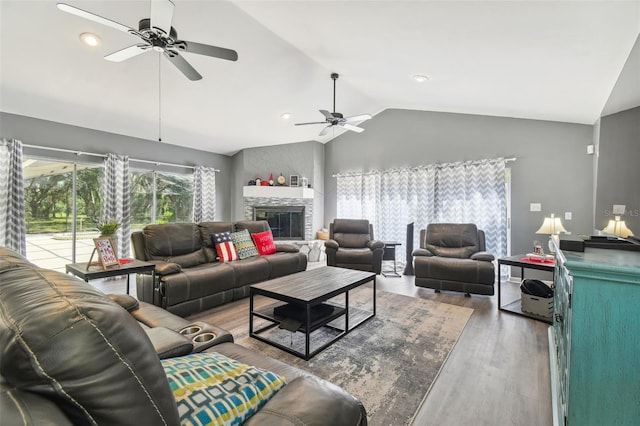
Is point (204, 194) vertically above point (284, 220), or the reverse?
point (204, 194)

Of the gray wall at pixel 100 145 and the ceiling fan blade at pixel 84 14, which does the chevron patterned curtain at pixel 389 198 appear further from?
the ceiling fan blade at pixel 84 14

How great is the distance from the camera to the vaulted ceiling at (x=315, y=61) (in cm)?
222

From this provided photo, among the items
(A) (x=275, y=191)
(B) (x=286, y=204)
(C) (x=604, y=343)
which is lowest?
(C) (x=604, y=343)

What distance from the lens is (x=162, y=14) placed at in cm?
190

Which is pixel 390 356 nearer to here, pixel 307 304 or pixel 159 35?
pixel 307 304

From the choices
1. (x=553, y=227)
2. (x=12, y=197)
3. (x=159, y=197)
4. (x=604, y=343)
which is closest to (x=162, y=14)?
(x=604, y=343)

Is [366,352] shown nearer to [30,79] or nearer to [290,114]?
[290,114]

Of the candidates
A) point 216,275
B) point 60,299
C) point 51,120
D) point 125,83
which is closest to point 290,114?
point 125,83

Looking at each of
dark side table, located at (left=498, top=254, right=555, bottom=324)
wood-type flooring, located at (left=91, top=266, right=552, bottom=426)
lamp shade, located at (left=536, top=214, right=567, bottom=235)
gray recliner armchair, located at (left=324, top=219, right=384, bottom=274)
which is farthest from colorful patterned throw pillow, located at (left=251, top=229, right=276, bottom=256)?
lamp shade, located at (left=536, top=214, right=567, bottom=235)

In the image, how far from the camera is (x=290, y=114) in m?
5.14

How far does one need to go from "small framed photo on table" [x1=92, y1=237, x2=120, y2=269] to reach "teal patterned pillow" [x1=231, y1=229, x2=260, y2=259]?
1.58 m

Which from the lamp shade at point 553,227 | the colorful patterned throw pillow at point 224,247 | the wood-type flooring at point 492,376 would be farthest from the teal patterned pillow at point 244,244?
the lamp shade at point 553,227

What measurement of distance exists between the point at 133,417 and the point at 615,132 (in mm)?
2625

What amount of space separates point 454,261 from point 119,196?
5191 millimetres
